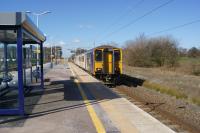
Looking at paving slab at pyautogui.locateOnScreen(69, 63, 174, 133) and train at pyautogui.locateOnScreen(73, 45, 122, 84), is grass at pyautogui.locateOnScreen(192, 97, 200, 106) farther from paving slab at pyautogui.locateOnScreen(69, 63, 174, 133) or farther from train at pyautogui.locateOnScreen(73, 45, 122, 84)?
train at pyautogui.locateOnScreen(73, 45, 122, 84)

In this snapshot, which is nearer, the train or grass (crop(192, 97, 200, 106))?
grass (crop(192, 97, 200, 106))

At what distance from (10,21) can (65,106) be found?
4.07 meters

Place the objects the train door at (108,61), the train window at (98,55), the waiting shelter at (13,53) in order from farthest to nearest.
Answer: the train window at (98,55), the train door at (108,61), the waiting shelter at (13,53)

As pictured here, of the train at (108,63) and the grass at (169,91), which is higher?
the train at (108,63)

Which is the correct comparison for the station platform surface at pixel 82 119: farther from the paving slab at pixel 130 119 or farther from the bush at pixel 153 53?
the bush at pixel 153 53

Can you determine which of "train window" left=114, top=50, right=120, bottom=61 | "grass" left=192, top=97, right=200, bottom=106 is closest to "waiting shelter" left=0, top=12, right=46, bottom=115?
"train window" left=114, top=50, right=120, bottom=61

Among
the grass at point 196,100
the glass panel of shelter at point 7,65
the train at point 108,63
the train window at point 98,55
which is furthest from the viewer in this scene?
the train window at point 98,55

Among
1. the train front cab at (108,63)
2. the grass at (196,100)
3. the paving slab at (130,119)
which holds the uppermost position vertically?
the train front cab at (108,63)

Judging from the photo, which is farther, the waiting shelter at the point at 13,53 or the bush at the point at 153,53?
the bush at the point at 153,53

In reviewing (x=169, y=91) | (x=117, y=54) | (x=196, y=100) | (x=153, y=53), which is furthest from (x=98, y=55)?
(x=153, y=53)

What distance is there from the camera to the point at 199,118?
39.3ft

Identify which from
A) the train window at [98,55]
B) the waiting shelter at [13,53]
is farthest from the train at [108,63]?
the waiting shelter at [13,53]

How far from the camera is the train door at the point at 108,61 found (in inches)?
1013

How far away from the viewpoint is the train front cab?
25594 millimetres
